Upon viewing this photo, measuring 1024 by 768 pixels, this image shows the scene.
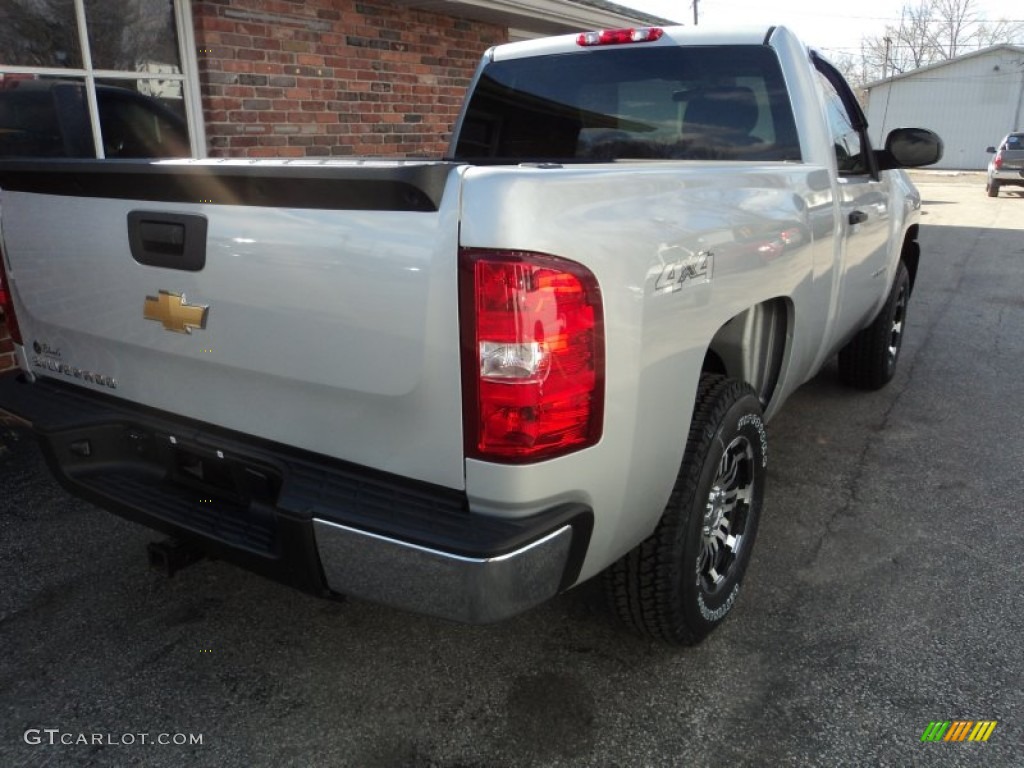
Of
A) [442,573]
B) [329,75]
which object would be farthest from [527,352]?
[329,75]

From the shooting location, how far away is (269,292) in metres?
2.03

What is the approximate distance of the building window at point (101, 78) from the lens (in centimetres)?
479

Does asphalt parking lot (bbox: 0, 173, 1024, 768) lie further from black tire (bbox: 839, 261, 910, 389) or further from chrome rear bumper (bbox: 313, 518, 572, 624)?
black tire (bbox: 839, 261, 910, 389)

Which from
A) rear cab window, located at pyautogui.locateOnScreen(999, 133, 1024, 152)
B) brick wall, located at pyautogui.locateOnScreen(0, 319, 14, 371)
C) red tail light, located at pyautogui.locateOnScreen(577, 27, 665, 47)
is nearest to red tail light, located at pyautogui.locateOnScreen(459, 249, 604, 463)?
red tail light, located at pyautogui.locateOnScreen(577, 27, 665, 47)

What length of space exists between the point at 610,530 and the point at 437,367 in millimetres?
610

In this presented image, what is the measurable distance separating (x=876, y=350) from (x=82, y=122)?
191 inches

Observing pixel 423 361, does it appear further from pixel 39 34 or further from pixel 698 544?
pixel 39 34

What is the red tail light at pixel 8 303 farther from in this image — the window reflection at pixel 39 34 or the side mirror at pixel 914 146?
the side mirror at pixel 914 146

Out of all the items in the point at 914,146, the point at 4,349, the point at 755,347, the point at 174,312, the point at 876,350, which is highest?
the point at 914,146

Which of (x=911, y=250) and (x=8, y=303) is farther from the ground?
(x=8, y=303)

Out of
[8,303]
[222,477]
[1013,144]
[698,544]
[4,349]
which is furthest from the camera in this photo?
[1013,144]

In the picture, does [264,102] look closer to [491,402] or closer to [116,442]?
[116,442]

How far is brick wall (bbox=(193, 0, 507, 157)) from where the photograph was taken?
579cm

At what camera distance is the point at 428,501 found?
6.29ft
